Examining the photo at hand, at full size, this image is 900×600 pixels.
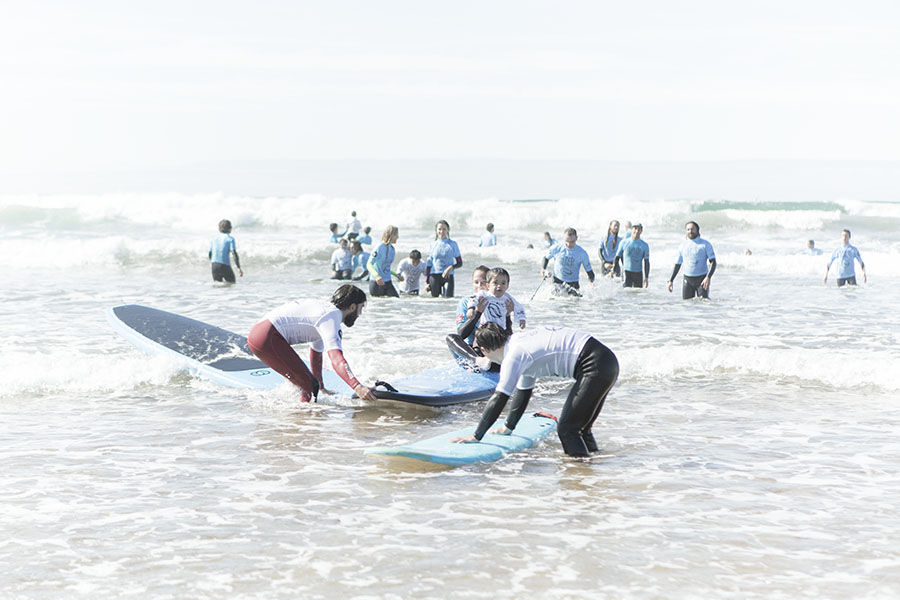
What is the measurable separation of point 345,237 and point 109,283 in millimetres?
6895

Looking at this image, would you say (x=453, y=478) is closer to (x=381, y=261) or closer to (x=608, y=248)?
(x=381, y=261)

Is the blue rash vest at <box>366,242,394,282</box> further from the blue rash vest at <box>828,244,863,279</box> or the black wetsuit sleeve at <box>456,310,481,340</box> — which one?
the blue rash vest at <box>828,244,863,279</box>

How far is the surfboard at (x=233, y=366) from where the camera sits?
27.0 feet

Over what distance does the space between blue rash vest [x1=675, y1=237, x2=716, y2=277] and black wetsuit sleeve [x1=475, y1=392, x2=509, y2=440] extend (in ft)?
32.7

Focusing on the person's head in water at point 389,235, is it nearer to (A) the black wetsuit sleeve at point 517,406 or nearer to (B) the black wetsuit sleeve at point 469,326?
(B) the black wetsuit sleeve at point 469,326

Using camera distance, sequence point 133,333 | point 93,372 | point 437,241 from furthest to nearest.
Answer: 1. point 437,241
2. point 133,333
3. point 93,372

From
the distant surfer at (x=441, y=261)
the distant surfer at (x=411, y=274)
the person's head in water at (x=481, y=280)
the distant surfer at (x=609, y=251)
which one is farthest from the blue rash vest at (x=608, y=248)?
the person's head in water at (x=481, y=280)

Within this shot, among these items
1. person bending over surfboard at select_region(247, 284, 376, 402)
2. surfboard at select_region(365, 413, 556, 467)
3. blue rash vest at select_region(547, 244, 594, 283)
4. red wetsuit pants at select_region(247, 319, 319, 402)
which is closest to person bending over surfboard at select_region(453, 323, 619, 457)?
surfboard at select_region(365, 413, 556, 467)

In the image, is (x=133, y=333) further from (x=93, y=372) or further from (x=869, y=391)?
(x=869, y=391)

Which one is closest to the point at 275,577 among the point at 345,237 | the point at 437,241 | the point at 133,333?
the point at 133,333

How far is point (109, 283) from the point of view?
22.5 metres

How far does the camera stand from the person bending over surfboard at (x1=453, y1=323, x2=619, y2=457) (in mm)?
5773

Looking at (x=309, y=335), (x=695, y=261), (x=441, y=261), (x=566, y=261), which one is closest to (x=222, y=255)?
(x=441, y=261)

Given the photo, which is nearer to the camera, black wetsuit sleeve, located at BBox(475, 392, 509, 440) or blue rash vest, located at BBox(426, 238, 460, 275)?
black wetsuit sleeve, located at BBox(475, 392, 509, 440)
